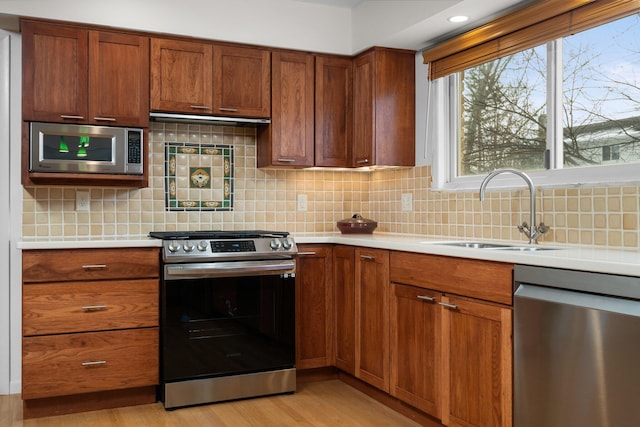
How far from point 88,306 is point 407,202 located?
80.7 inches

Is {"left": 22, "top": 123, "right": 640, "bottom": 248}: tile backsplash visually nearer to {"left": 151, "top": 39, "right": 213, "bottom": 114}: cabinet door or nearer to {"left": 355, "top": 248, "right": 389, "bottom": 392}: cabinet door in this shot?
{"left": 151, "top": 39, "right": 213, "bottom": 114}: cabinet door

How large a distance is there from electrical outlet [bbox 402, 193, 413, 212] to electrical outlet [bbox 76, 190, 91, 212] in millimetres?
1991

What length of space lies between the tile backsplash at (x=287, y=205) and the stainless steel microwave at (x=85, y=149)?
1.11ft

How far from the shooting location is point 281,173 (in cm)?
425

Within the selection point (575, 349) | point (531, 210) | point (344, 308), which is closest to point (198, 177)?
point (344, 308)

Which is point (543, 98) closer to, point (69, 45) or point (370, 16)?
point (370, 16)

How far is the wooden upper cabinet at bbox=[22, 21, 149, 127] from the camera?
332cm

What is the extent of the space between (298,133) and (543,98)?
1.54 metres

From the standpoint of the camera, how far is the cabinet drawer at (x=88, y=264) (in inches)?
121

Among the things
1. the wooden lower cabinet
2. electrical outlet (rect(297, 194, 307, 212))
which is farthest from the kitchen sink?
the wooden lower cabinet

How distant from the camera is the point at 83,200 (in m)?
3.69

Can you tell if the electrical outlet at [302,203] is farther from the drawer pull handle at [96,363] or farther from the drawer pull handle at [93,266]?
the drawer pull handle at [96,363]

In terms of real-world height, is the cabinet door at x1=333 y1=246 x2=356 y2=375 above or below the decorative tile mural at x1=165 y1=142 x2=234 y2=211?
below

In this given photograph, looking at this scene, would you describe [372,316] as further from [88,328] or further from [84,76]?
[84,76]
